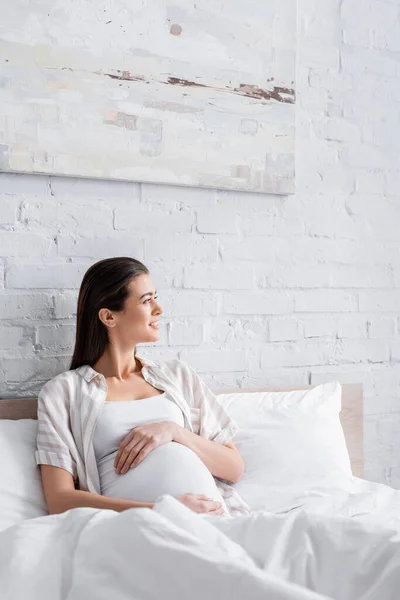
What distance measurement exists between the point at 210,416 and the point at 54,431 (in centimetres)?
42

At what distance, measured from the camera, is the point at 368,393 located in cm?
245

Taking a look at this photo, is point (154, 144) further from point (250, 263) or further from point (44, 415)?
point (44, 415)

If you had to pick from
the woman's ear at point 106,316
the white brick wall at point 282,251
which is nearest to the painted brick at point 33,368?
the white brick wall at point 282,251

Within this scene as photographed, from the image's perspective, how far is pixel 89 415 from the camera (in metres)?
1.70

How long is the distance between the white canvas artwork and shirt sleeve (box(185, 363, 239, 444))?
61 cm

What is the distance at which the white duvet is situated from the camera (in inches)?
37.4

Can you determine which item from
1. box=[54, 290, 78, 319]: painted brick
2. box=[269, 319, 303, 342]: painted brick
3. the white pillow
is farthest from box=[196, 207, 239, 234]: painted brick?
the white pillow

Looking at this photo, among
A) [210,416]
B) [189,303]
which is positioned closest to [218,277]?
[189,303]

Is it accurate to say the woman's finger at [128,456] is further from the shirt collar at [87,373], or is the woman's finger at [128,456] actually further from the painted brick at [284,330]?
the painted brick at [284,330]

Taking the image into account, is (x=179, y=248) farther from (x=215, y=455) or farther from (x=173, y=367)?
(x=215, y=455)

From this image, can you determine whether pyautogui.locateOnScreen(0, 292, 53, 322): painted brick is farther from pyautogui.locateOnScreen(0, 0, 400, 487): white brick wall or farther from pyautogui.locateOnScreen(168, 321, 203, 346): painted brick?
pyautogui.locateOnScreen(168, 321, 203, 346): painted brick

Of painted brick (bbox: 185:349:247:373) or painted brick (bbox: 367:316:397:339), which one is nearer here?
painted brick (bbox: 185:349:247:373)

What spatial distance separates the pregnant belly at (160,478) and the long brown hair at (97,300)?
0.95 ft

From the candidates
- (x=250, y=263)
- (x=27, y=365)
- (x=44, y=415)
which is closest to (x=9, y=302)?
(x=27, y=365)
